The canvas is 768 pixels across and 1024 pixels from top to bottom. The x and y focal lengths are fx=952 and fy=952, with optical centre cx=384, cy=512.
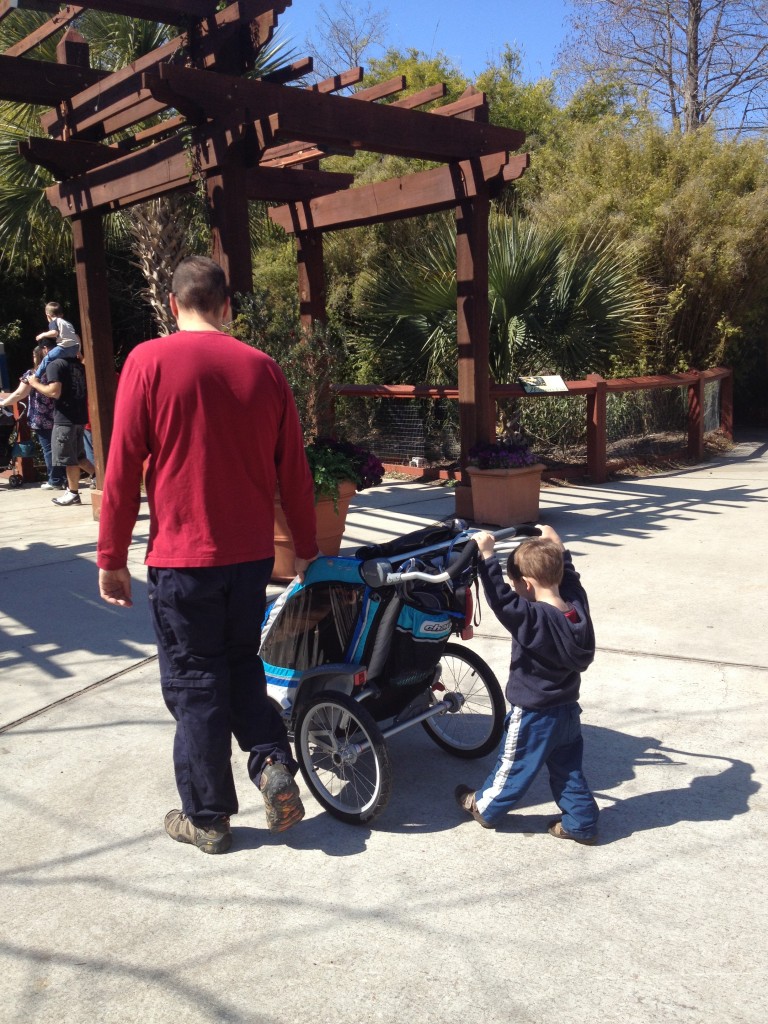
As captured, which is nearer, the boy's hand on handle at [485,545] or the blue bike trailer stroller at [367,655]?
the boy's hand on handle at [485,545]

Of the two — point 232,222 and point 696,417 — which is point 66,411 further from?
point 696,417

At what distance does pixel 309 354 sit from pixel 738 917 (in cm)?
437

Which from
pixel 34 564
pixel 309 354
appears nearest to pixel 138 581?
pixel 34 564

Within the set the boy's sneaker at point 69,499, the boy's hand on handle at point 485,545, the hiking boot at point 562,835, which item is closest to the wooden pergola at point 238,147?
the boy's sneaker at point 69,499

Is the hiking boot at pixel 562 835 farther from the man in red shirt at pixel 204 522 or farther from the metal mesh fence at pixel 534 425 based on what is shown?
the metal mesh fence at pixel 534 425

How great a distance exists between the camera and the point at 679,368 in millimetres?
13148

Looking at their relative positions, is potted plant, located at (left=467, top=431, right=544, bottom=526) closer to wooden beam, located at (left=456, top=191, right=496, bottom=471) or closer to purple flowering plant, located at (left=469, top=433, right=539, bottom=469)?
purple flowering plant, located at (left=469, top=433, right=539, bottom=469)

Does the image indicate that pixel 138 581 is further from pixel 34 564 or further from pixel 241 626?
pixel 241 626

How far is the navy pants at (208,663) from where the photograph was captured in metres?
2.92

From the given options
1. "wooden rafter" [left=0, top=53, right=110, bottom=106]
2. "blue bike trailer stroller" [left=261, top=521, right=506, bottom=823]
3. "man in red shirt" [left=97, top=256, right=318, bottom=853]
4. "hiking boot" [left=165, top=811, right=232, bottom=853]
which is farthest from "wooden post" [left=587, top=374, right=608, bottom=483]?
"hiking boot" [left=165, top=811, right=232, bottom=853]

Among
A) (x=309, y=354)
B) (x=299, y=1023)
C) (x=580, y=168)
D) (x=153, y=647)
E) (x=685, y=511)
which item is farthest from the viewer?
(x=580, y=168)

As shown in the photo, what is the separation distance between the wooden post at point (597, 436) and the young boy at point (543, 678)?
711 centimetres

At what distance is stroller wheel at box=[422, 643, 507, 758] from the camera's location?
3545 millimetres

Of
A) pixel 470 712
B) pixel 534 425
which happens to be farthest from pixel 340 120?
pixel 534 425
